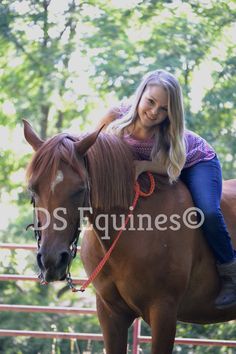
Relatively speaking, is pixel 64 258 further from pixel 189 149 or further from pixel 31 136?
pixel 189 149

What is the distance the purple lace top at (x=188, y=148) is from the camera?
436cm

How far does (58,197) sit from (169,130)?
0.91 meters

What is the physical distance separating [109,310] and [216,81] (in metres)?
5.97

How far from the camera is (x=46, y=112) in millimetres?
11523

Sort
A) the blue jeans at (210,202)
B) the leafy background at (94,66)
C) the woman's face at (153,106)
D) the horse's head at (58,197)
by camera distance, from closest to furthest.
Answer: the horse's head at (58,197), the woman's face at (153,106), the blue jeans at (210,202), the leafy background at (94,66)

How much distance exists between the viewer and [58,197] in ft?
12.3

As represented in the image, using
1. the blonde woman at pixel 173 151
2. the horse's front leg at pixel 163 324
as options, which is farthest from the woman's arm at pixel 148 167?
the horse's front leg at pixel 163 324

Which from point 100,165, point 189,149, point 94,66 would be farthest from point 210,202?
point 94,66

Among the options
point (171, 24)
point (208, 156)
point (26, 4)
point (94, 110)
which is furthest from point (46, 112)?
point (208, 156)

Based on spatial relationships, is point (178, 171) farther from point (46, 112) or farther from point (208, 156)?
point (46, 112)

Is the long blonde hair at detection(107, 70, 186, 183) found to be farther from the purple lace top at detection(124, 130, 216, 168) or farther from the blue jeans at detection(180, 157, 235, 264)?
the blue jeans at detection(180, 157, 235, 264)

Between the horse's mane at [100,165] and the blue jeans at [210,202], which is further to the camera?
the blue jeans at [210,202]

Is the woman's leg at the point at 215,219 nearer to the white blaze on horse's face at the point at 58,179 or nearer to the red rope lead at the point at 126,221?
the red rope lead at the point at 126,221

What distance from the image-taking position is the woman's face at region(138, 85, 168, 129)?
4316 mm
